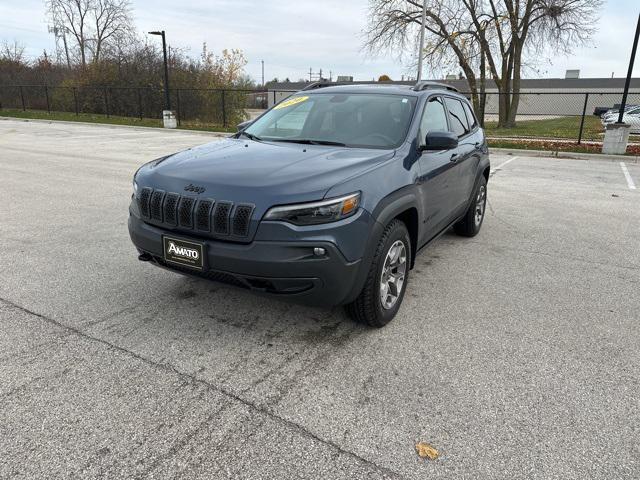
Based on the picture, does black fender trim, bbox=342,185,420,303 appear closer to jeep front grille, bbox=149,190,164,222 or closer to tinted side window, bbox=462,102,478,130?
jeep front grille, bbox=149,190,164,222

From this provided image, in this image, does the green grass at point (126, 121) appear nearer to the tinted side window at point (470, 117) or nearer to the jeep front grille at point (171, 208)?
the tinted side window at point (470, 117)

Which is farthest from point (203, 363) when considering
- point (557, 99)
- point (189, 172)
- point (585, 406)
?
point (557, 99)

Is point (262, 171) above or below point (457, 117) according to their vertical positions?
below

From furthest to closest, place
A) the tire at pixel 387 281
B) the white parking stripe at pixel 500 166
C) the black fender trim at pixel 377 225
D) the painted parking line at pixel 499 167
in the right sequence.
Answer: the white parking stripe at pixel 500 166 < the painted parking line at pixel 499 167 < the tire at pixel 387 281 < the black fender trim at pixel 377 225

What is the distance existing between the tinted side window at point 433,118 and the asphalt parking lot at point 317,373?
1352mm

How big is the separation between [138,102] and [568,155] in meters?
24.6

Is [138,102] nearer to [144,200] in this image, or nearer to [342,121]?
[342,121]

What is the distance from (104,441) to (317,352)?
4.35 ft

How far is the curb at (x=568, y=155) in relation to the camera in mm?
13812

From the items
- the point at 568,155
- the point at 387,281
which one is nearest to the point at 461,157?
the point at 387,281

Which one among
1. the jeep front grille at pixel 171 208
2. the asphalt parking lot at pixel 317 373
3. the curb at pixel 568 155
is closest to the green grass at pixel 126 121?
the curb at pixel 568 155

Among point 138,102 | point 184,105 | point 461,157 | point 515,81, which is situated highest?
point 515,81

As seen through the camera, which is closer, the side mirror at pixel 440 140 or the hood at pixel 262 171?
the hood at pixel 262 171

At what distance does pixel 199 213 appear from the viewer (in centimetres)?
294
